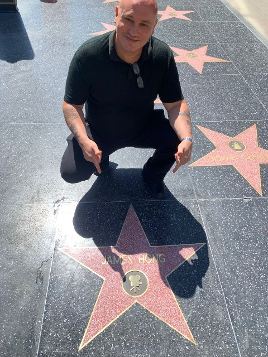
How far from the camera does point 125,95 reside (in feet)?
6.82

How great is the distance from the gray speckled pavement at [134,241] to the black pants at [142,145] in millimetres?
331

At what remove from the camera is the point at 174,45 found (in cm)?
486

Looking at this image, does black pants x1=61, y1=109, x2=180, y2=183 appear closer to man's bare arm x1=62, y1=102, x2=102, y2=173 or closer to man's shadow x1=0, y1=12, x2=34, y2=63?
man's bare arm x1=62, y1=102, x2=102, y2=173

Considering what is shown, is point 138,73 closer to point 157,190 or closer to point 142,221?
point 157,190

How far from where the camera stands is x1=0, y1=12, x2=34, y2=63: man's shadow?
443 centimetres

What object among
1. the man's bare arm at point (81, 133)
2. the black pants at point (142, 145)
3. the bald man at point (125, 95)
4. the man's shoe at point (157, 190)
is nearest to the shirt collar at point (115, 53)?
the bald man at point (125, 95)

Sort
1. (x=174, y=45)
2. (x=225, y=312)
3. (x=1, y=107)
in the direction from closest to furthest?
(x=225, y=312), (x=1, y=107), (x=174, y=45)

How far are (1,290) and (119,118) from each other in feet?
4.68

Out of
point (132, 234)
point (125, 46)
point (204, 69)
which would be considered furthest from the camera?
point (204, 69)

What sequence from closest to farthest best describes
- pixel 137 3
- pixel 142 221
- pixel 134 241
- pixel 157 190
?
pixel 137 3, pixel 134 241, pixel 142 221, pixel 157 190

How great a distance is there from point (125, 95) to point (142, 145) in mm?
527

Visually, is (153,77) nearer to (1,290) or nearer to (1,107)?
(1,290)

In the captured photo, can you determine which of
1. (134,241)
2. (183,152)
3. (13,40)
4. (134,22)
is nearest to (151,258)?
(134,241)

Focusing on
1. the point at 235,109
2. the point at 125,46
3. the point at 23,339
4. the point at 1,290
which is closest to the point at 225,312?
the point at 23,339
